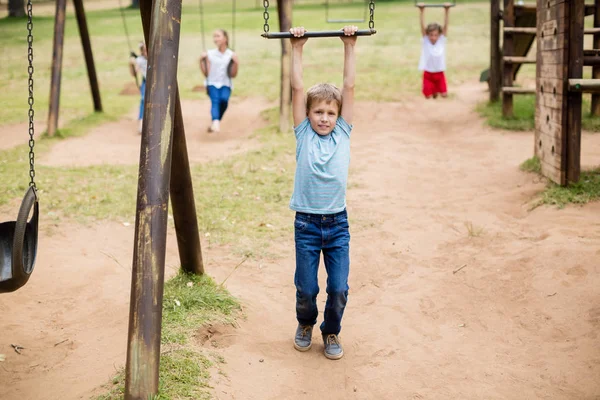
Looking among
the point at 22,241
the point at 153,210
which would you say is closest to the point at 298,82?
the point at 153,210

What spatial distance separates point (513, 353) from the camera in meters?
3.71

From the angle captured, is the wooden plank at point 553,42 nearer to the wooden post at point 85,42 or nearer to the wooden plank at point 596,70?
the wooden plank at point 596,70

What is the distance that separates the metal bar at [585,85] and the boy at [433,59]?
4272 mm

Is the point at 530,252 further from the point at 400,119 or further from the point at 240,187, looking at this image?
the point at 400,119

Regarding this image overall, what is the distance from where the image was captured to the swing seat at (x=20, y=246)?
312 centimetres

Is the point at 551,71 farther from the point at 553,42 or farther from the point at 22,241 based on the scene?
the point at 22,241

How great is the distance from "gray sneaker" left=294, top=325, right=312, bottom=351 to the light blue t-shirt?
78 cm

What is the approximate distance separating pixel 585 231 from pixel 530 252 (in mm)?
527

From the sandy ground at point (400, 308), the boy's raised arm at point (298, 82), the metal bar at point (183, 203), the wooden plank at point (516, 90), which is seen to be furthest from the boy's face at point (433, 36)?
the boy's raised arm at point (298, 82)

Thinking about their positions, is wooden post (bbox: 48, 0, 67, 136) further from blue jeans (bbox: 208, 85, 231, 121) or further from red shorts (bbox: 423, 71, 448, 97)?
red shorts (bbox: 423, 71, 448, 97)

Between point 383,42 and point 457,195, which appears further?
point 383,42

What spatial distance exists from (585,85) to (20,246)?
4.74m

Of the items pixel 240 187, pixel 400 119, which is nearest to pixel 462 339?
pixel 240 187

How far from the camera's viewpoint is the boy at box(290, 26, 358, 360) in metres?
3.40
